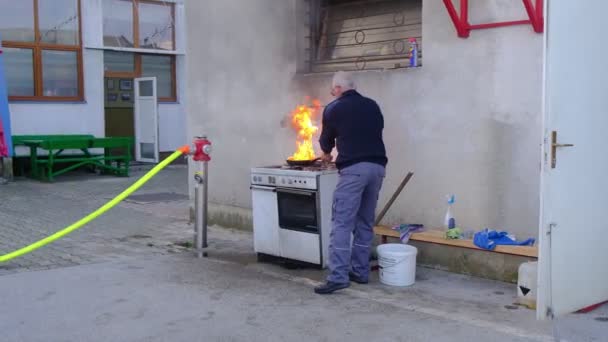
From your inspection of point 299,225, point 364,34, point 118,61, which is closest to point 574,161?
point 299,225

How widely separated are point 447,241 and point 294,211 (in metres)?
1.49

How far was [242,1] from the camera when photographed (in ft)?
27.7

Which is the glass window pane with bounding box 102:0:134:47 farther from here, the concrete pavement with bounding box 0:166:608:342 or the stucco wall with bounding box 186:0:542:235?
the concrete pavement with bounding box 0:166:608:342

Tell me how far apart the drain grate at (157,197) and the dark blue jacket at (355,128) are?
606cm

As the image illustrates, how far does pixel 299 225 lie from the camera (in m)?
6.58

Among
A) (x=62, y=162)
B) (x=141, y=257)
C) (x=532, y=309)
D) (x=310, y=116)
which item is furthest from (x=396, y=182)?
(x=62, y=162)

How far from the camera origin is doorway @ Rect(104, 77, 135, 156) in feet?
53.6

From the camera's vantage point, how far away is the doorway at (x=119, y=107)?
53.6 feet

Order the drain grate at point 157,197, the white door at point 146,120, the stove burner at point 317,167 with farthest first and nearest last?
the white door at point 146,120 → the drain grate at point 157,197 → the stove burner at point 317,167

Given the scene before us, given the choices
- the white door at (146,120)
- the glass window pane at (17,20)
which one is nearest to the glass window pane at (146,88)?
the white door at (146,120)

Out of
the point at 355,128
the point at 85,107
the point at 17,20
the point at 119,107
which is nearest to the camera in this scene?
the point at 355,128

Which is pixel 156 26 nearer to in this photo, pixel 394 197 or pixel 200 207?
pixel 200 207

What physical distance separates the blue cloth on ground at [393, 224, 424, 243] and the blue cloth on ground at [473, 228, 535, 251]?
677 mm

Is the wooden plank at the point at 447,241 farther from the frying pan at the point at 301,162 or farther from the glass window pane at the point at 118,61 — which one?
the glass window pane at the point at 118,61
